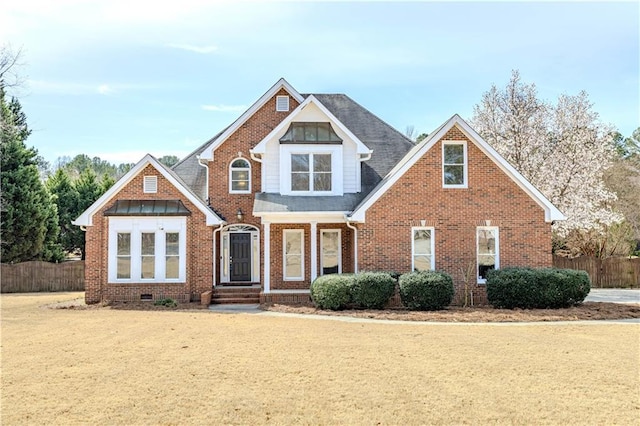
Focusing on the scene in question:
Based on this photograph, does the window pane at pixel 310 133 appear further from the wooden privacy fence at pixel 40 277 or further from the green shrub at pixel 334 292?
the wooden privacy fence at pixel 40 277

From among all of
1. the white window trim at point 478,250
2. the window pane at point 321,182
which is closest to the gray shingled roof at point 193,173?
the window pane at point 321,182

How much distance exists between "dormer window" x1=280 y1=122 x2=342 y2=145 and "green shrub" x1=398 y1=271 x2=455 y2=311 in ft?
21.2

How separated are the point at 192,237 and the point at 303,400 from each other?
1313 centimetres

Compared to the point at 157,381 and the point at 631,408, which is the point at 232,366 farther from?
the point at 631,408

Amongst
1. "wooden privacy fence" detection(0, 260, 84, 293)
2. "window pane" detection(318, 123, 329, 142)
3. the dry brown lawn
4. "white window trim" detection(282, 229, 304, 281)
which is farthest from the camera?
"wooden privacy fence" detection(0, 260, 84, 293)

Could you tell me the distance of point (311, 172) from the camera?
65.7 feet

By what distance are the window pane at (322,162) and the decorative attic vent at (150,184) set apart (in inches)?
229

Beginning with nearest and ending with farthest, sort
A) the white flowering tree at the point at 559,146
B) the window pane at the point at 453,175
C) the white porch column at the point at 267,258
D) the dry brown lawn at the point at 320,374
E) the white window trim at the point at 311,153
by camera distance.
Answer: the dry brown lawn at the point at 320,374
the window pane at the point at 453,175
the white porch column at the point at 267,258
the white window trim at the point at 311,153
the white flowering tree at the point at 559,146

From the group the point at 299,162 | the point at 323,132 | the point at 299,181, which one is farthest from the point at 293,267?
the point at 323,132

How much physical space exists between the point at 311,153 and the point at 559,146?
55.7 ft

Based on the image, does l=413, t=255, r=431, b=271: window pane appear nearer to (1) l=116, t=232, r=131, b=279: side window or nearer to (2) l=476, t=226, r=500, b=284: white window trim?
(2) l=476, t=226, r=500, b=284: white window trim

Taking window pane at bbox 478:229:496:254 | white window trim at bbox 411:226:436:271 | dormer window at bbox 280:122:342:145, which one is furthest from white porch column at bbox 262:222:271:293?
window pane at bbox 478:229:496:254

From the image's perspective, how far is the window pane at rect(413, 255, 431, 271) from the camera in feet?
58.4

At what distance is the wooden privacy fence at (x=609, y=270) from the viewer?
29.1 metres
